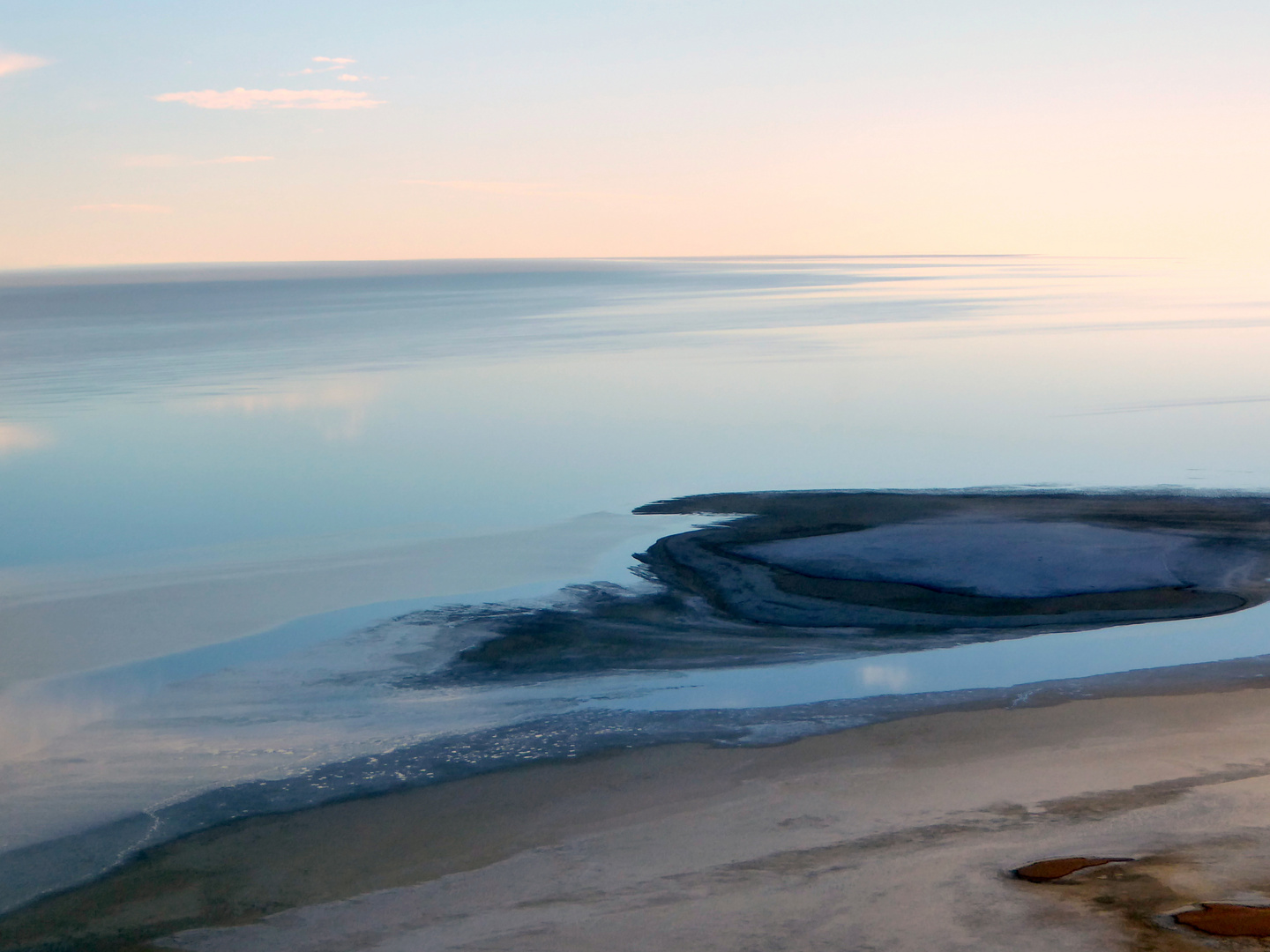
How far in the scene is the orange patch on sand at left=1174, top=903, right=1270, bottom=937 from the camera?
611 centimetres

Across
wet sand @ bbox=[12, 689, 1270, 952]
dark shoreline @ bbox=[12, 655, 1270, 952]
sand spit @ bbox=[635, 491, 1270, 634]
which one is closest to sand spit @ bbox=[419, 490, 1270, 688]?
sand spit @ bbox=[635, 491, 1270, 634]

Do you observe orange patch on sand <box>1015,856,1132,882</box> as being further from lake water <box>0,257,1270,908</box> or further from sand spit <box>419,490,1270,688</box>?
sand spit <box>419,490,1270,688</box>

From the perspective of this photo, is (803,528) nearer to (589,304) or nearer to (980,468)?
(980,468)

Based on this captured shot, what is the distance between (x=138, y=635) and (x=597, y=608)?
441cm

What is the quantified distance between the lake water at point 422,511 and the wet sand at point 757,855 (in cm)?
49

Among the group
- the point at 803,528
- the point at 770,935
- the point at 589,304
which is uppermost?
the point at 589,304

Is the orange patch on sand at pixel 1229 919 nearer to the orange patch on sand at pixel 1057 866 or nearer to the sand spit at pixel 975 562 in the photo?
the orange patch on sand at pixel 1057 866

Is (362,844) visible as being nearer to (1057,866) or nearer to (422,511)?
(1057,866)

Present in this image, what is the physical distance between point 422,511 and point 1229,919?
1285cm

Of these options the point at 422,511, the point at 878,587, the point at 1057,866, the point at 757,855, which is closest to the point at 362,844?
the point at 757,855

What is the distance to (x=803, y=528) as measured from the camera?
1495 centimetres

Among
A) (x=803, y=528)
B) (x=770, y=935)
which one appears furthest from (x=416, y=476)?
(x=770, y=935)

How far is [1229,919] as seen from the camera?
6227 millimetres

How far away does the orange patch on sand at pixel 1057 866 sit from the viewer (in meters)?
6.82
